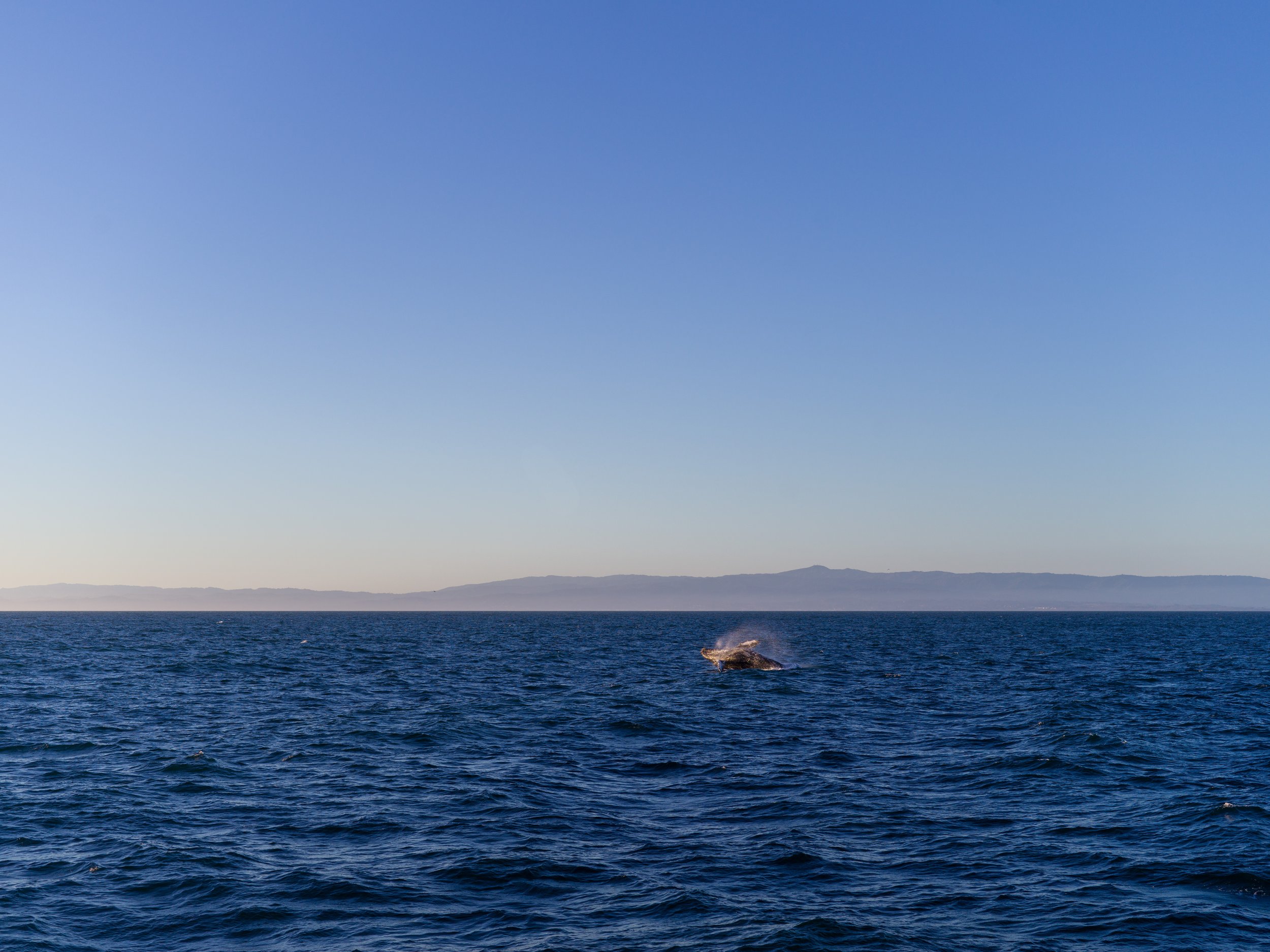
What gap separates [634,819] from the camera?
78.0 feet

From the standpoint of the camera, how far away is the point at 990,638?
134875 mm

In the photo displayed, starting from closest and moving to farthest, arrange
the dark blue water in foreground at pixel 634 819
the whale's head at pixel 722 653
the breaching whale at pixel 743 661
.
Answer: the dark blue water in foreground at pixel 634 819
the breaching whale at pixel 743 661
the whale's head at pixel 722 653

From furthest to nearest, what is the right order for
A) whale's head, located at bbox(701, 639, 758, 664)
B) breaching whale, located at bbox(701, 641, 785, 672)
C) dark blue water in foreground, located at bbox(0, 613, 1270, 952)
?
whale's head, located at bbox(701, 639, 758, 664) < breaching whale, located at bbox(701, 641, 785, 672) < dark blue water in foreground, located at bbox(0, 613, 1270, 952)

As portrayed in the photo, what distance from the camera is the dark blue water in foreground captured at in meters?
16.5

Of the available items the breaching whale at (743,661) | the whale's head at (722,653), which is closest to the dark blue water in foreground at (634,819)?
the breaching whale at (743,661)

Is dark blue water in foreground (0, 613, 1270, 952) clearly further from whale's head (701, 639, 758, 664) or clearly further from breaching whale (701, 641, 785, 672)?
whale's head (701, 639, 758, 664)

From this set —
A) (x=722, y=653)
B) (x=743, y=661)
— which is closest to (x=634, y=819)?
(x=743, y=661)

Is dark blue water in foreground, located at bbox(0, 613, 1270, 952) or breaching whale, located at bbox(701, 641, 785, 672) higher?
dark blue water in foreground, located at bbox(0, 613, 1270, 952)

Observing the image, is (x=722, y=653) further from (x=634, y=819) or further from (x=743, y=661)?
(x=634, y=819)

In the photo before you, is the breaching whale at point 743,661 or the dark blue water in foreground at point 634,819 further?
the breaching whale at point 743,661

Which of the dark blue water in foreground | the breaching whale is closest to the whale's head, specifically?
the breaching whale

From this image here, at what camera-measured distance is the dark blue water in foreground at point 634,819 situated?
54.0ft

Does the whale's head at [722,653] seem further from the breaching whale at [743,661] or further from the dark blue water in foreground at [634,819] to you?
the dark blue water in foreground at [634,819]

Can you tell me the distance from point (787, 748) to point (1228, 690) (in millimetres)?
37656
